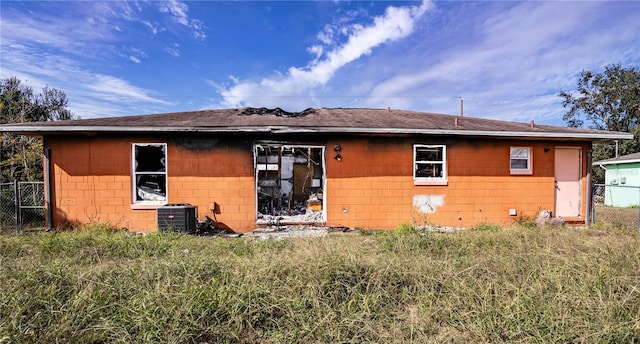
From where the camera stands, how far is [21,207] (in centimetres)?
730

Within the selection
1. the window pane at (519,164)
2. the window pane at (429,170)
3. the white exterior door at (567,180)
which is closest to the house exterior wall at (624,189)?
the white exterior door at (567,180)

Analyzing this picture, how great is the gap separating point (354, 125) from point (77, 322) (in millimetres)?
6607

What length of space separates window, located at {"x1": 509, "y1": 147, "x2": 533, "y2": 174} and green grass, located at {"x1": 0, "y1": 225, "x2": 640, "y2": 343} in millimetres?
4074

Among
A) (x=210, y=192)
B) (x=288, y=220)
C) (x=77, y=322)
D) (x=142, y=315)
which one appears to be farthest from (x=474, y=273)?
(x=210, y=192)

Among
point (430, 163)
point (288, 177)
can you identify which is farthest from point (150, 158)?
point (430, 163)

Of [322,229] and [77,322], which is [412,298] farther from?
[322,229]

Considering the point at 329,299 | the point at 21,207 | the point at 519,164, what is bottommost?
the point at 329,299

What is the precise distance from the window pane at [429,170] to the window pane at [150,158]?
285 inches

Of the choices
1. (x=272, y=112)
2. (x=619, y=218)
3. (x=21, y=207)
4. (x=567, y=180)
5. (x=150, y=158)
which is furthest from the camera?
(x=619, y=218)

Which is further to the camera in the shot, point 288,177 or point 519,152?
point 288,177

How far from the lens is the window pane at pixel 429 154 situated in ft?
27.3

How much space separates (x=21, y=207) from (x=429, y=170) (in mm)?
11010

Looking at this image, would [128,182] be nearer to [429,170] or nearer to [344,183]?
[344,183]

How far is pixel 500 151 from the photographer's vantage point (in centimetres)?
833
